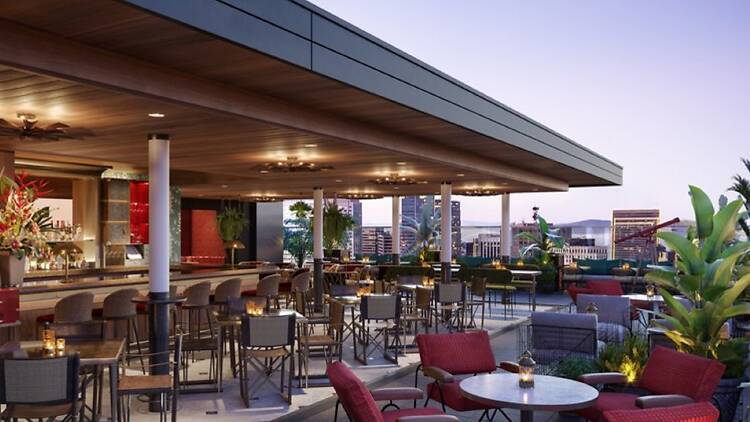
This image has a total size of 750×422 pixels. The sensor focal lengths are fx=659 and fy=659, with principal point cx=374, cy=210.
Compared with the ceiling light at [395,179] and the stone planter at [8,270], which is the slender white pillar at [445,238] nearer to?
the ceiling light at [395,179]

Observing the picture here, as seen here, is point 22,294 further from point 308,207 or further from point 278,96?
point 308,207

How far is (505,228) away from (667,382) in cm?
1589

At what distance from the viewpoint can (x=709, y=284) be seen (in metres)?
5.66

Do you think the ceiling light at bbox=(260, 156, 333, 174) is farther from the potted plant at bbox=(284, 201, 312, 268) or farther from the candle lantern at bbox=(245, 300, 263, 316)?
the potted plant at bbox=(284, 201, 312, 268)

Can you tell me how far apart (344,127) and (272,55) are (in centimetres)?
298

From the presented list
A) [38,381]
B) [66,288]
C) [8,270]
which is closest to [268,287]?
[66,288]

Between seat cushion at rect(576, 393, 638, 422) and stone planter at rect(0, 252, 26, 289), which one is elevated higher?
stone planter at rect(0, 252, 26, 289)

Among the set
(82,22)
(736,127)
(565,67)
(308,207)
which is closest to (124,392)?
(82,22)

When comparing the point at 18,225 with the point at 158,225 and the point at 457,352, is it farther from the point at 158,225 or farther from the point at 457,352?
the point at 457,352

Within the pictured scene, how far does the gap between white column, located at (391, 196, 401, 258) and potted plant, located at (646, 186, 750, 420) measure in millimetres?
14606

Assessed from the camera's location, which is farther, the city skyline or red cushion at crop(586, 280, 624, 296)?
the city skyline

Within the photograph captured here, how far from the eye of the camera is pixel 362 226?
26438mm

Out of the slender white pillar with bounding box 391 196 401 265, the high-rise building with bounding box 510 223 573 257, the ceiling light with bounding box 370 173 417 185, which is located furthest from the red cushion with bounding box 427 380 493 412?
the high-rise building with bounding box 510 223 573 257

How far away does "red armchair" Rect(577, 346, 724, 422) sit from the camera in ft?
14.3
